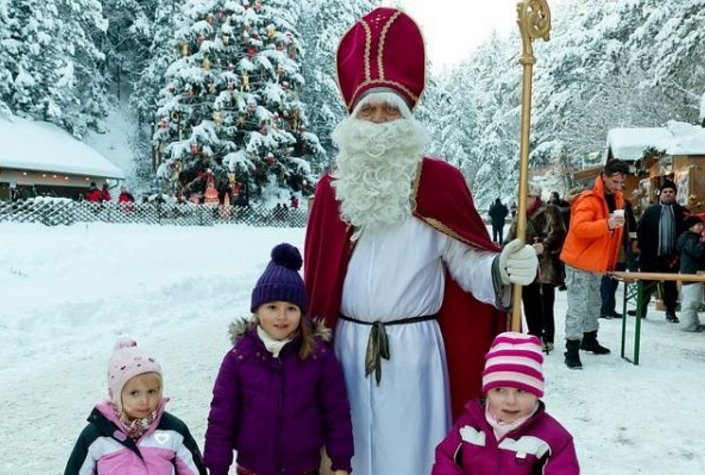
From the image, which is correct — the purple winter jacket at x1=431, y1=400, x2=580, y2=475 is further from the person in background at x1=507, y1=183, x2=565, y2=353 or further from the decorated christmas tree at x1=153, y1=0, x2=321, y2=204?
the decorated christmas tree at x1=153, y1=0, x2=321, y2=204

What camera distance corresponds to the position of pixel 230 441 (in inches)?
A: 108

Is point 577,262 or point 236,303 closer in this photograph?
point 577,262

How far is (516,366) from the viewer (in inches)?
92.0

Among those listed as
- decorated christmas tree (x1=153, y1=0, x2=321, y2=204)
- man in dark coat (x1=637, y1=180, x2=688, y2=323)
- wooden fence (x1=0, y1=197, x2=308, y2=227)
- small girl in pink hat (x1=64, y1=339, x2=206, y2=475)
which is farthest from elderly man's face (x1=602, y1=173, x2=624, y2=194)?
decorated christmas tree (x1=153, y1=0, x2=321, y2=204)

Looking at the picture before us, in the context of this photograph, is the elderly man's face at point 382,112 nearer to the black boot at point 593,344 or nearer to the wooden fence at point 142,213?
the black boot at point 593,344

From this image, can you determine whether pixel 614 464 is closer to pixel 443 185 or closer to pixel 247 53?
pixel 443 185

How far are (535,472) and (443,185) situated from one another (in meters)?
1.32

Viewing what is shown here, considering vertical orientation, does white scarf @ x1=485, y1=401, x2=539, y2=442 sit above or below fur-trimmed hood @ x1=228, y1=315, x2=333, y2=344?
below

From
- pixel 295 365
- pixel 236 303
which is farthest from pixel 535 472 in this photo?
pixel 236 303

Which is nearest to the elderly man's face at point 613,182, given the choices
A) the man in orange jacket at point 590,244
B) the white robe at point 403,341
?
the man in orange jacket at point 590,244

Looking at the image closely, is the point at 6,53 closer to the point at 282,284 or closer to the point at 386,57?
the point at 386,57

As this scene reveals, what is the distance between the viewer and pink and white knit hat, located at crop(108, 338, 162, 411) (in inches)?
107

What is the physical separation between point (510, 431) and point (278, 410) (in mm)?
1007

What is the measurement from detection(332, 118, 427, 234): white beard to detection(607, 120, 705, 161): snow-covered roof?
9.12 meters
